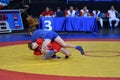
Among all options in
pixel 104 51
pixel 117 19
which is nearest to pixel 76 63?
pixel 104 51

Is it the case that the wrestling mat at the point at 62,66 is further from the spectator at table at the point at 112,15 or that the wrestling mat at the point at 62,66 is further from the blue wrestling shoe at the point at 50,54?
the spectator at table at the point at 112,15

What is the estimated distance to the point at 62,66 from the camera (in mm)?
8805

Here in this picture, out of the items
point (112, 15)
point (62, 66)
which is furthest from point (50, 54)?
point (112, 15)

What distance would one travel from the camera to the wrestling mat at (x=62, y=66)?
Answer: 7566 mm

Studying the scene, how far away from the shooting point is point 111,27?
78.0 feet

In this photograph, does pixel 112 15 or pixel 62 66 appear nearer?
pixel 62 66

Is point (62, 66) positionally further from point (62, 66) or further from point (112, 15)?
point (112, 15)

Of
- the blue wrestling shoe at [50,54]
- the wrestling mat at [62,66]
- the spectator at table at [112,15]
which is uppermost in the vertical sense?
the blue wrestling shoe at [50,54]

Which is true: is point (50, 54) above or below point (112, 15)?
above

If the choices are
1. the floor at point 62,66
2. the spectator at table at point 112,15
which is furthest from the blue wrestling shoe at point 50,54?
the spectator at table at point 112,15

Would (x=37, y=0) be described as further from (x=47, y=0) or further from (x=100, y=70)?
(x=100, y=70)

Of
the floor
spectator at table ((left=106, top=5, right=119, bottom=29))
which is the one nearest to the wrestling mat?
the floor

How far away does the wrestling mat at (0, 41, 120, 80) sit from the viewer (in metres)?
7.57

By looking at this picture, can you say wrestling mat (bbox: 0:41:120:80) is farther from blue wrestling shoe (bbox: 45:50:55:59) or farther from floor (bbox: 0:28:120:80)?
blue wrestling shoe (bbox: 45:50:55:59)
